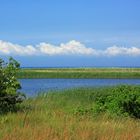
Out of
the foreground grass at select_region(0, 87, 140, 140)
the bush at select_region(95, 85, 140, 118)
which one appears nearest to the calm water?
the bush at select_region(95, 85, 140, 118)

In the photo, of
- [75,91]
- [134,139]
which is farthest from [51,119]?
[75,91]

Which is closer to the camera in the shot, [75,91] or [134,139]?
[134,139]

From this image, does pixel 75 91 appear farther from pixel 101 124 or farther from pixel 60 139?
pixel 60 139

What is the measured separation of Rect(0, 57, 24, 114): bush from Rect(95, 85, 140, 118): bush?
221 cm

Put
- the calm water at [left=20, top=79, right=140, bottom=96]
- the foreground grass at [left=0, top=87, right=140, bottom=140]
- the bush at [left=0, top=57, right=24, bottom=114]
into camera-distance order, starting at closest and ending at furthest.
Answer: the foreground grass at [left=0, top=87, right=140, bottom=140] < the bush at [left=0, top=57, right=24, bottom=114] < the calm water at [left=20, top=79, right=140, bottom=96]

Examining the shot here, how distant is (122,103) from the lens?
44.5 feet

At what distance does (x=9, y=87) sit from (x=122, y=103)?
122 inches

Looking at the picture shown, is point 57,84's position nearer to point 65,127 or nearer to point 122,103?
point 122,103

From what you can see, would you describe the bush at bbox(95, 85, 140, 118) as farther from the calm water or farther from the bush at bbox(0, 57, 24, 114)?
the calm water

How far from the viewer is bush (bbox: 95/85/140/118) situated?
43.5 ft

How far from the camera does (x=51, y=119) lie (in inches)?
432

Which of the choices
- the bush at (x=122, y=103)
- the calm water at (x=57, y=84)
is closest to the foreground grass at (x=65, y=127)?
the bush at (x=122, y=103)

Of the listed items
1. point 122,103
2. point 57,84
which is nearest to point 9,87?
point 122,103

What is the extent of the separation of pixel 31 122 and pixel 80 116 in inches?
66.1
